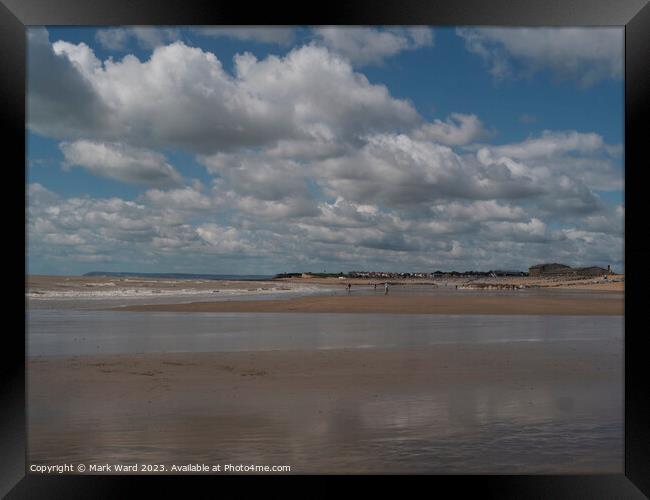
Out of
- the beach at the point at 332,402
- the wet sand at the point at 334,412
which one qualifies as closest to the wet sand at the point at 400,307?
the beach at the point at 332,402

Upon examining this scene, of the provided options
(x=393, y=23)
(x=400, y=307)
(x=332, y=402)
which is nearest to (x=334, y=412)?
(x=332, y=402)

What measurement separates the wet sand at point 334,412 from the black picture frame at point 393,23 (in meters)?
0.52

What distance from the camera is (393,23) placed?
18.8 feet

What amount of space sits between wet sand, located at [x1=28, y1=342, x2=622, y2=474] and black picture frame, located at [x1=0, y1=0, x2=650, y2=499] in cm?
52

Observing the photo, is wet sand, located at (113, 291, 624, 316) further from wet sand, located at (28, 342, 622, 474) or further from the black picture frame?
the black picture frame

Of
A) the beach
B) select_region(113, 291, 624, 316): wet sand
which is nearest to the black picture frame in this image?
the beach

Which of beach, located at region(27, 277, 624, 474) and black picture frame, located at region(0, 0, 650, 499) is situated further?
beach, located at region(27, 277, 624, 474)

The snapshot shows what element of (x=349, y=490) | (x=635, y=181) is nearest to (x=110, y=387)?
(x=349, y=490)

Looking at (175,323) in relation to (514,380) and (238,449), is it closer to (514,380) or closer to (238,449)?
(514,380)

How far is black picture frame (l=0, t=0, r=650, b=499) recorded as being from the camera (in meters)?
5.05

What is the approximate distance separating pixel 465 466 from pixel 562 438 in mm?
1503

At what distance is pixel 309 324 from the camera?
67.3 ft

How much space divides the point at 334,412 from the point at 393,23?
479 cm

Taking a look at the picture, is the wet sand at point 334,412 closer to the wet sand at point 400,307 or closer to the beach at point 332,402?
the beach at point 332,402
